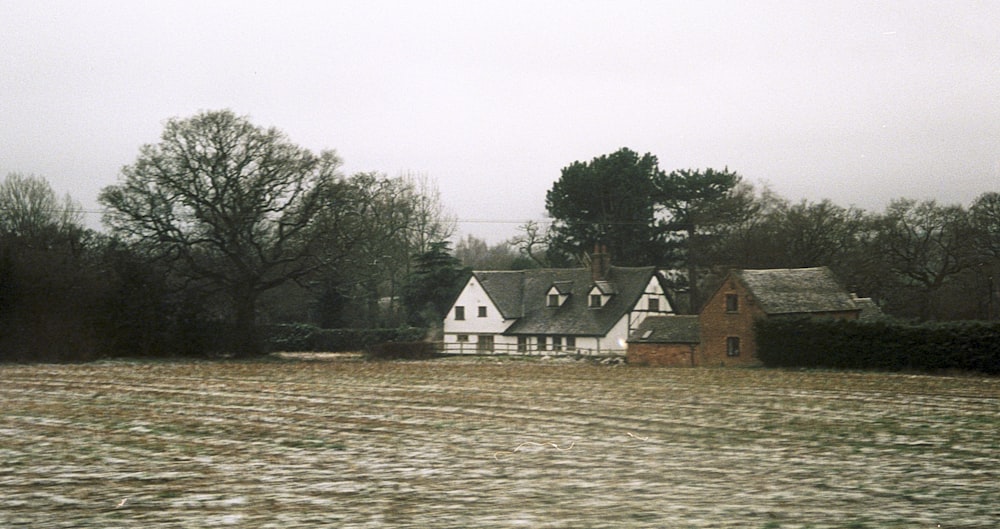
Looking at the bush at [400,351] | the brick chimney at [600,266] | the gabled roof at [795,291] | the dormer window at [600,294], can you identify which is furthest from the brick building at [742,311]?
the brick chimney at [600,266]

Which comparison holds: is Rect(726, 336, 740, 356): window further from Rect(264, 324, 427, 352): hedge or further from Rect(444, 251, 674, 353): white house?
Rect(264, 324, 427, 352): hedge

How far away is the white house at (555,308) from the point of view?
70.3 m

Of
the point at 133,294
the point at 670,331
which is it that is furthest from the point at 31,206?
the point at 670,331

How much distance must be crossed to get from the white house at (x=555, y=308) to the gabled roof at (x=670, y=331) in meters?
11.1

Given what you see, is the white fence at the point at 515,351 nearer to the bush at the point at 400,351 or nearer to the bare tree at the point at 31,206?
the bush at the point at 400,351

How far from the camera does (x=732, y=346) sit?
54188mm

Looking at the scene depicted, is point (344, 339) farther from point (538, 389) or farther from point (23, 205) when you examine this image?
point (538, 389)

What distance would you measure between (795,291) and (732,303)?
3.48 meters

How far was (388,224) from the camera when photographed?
81438mm

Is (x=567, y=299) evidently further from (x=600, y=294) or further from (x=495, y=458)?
(x=495, y=458)

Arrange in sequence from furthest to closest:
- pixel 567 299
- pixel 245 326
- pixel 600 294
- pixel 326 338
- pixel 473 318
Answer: pixel 473 318 < pixel 326 338 < pixel 567 299 < pixel 600 294 < pixel 245 326

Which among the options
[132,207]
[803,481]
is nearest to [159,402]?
[803,481]

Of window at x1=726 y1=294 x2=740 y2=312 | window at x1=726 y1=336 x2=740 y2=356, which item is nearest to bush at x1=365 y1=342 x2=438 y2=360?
window at x1=726 y1=336 x2=740 y2=356

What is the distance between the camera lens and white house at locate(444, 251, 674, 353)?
70.3 meters
